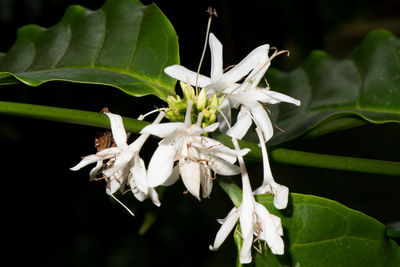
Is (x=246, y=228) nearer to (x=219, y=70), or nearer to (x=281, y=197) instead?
(x=281, y=197)

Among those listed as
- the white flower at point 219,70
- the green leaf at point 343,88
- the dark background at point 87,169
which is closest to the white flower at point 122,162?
the white flower at point 219,70

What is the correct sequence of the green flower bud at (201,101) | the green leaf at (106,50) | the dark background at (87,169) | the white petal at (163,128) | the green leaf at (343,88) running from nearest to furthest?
the white petal at (163,128) < the green flower bud at (201,101) < the green leaf at (106,50) < the green leaf at (343,88) < the dark background at (87,169)

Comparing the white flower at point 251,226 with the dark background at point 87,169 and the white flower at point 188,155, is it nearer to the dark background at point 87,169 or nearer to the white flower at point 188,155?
the white flower at point 188,155

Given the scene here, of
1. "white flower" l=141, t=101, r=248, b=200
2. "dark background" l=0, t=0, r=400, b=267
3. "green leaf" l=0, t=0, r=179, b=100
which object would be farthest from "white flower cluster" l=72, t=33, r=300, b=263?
"dark background" l=0, t=0, r=400, b=267

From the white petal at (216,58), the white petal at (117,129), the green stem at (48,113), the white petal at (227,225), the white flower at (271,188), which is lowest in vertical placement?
the white petal at (227,225)

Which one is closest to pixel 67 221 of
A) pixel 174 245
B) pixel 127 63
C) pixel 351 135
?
pixel 174 245

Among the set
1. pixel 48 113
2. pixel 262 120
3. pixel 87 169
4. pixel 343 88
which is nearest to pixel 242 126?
pixel 262 120

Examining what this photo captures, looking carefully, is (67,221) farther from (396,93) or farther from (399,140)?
(399,140)
